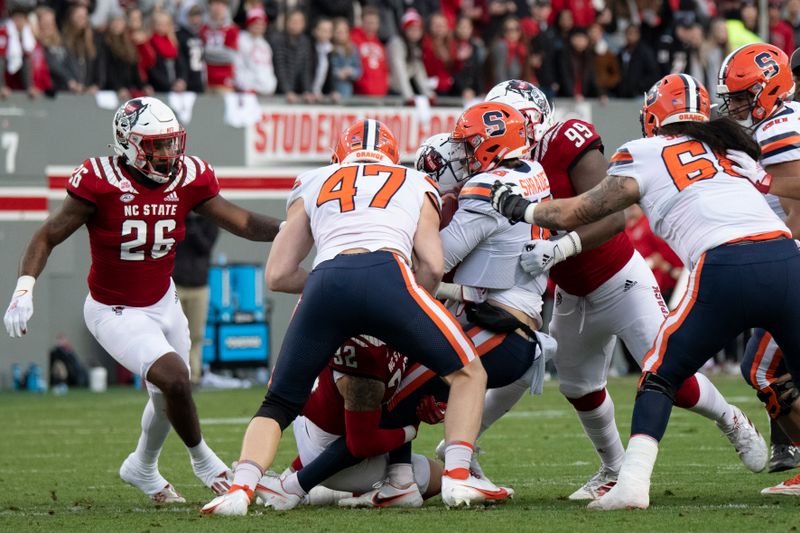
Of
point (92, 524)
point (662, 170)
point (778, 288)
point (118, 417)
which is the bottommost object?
point (118, 417)

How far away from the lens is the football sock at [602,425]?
6.82m

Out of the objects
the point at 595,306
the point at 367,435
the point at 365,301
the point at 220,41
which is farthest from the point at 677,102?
the point at 220,41

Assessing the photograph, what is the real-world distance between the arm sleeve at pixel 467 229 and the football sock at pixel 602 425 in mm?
1158

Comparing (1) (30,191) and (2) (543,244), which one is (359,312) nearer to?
(2) (543,244)

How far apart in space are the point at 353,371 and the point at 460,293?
0.62m

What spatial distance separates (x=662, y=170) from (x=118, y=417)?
7.13 metres

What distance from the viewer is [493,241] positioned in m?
6.20

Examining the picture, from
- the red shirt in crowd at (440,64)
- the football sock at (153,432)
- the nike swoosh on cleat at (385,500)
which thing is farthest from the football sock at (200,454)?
the red shirt in crowd at (440,64)

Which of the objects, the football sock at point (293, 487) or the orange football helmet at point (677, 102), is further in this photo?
the football sock at point (293, 487)

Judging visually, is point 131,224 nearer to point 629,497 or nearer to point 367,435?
point 367,435

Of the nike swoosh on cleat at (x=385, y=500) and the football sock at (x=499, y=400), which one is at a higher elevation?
the football sock at (x=499, y=400)

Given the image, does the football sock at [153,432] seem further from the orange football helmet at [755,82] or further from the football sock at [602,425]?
the orange football helmet at [755,82]

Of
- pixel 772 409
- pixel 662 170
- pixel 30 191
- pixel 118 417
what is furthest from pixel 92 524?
pixel 30 191

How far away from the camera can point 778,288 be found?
552cm
